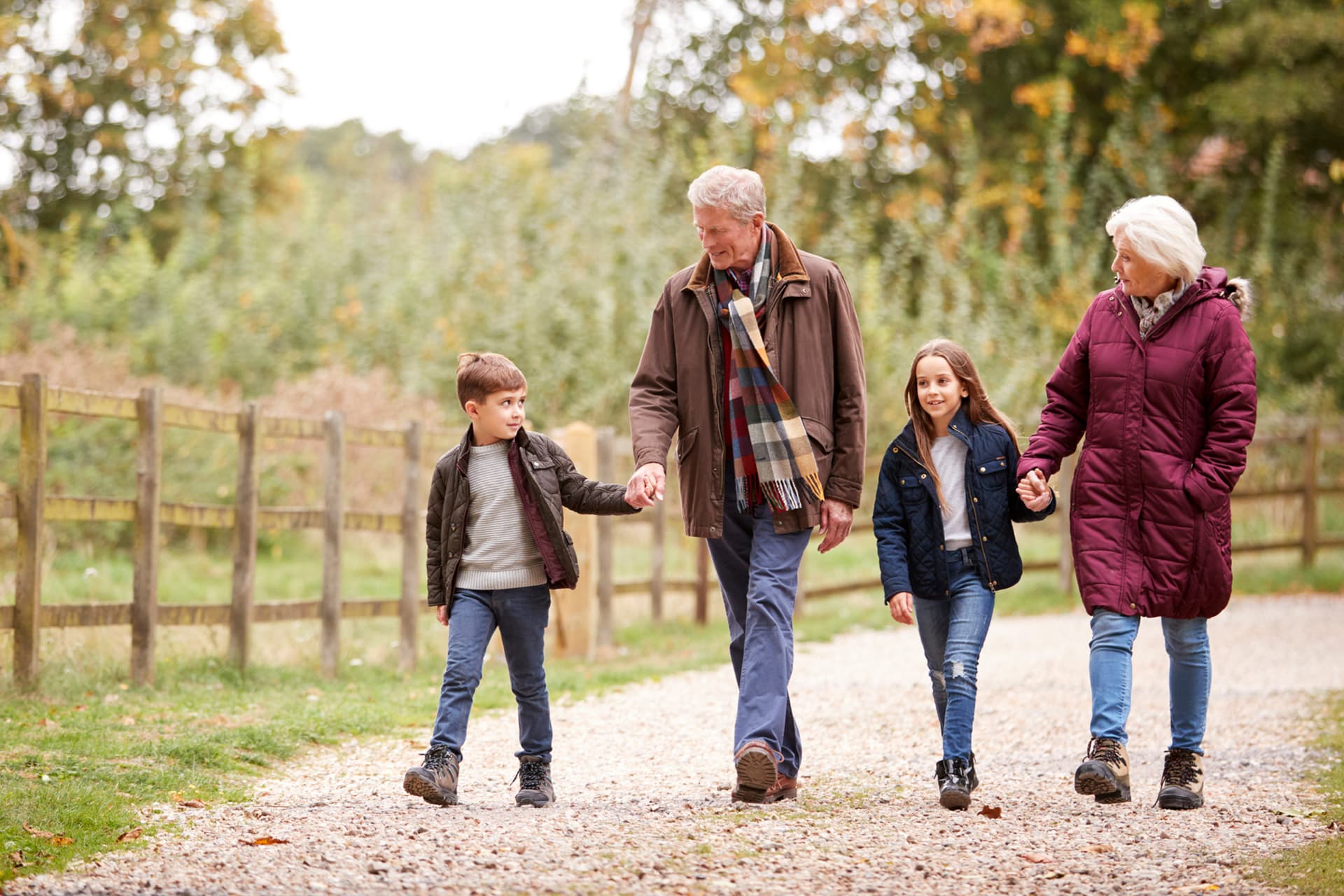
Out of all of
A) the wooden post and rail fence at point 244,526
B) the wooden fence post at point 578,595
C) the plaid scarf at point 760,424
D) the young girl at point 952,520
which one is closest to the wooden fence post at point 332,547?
the wooden post and rail fence at point 244,526

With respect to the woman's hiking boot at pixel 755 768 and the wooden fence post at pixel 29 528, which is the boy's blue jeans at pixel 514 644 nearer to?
the woman's hiking boot at pixel 755 768

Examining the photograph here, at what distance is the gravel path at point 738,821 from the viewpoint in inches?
145

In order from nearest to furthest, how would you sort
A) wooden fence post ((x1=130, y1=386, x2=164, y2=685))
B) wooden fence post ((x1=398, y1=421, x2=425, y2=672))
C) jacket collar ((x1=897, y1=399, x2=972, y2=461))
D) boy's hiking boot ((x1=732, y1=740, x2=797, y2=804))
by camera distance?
boy's hiking boot ((x1=732, y1=740, x2=797, y2=804)), jacket collar ((x1=897, y1=399, x2=972, y2=461)), wooden fence post ((x1=130, y1=386, x2=164, y2=685)), wooden fence post ((x1=398, y1=421, x2=425, y2=672))

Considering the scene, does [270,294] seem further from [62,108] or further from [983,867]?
[983,867]

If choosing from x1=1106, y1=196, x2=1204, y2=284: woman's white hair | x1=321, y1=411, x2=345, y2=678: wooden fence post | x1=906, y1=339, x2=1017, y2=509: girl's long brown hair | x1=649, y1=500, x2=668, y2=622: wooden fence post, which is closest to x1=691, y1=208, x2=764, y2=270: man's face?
x1=906, y1=339, x2=1017, y2=509: girl's long brown hair

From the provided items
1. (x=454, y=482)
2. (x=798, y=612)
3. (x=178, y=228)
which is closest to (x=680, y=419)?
(x=454, y=482)

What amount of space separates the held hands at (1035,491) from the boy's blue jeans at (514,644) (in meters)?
1.58

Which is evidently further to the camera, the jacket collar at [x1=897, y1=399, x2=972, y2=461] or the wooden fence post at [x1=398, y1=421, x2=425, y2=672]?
the wooden fence post at [x1=398, y1=421, x2=425, y2=672]

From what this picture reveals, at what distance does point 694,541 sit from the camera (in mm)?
13102

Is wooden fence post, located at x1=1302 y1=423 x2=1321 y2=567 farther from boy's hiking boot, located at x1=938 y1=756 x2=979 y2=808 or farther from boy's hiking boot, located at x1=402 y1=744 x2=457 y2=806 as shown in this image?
boy's hiking boot, located at x1=402 y1=744 x2=457 y2=806

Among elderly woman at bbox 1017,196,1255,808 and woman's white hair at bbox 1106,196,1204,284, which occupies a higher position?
woman's white hair at bbox 1106,196,1204,284

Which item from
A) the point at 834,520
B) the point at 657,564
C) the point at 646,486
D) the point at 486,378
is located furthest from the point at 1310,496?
the point at 486,378

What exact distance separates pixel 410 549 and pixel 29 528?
2.58m

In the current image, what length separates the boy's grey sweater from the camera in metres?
4.84
